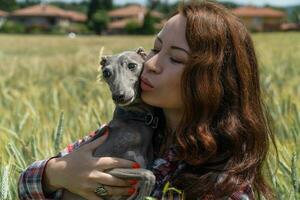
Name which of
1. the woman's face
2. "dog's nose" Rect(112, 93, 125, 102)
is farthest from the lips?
"dog's nose" Rect(112, 93, 125, 102)

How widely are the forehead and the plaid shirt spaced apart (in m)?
0.24

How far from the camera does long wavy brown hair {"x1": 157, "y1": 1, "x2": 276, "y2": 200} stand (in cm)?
146

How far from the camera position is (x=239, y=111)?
61.2 inches

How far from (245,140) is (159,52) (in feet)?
0.96

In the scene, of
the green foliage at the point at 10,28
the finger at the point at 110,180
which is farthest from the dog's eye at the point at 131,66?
the green foliage at the point at 10,28

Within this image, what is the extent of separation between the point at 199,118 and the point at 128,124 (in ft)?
0.64

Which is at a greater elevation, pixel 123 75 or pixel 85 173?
pixel 123 75

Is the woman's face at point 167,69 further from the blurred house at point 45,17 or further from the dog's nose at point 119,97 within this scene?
the blurred house at point 45,17

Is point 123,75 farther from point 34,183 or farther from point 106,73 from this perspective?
point 34,183

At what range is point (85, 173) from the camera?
149 cm

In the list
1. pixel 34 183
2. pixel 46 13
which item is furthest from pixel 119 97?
pixel 46 13

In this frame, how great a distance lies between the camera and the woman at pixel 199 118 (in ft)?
4.73

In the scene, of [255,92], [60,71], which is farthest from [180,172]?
[60,71]

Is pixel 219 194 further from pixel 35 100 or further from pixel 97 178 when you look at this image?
pixel 35 100
